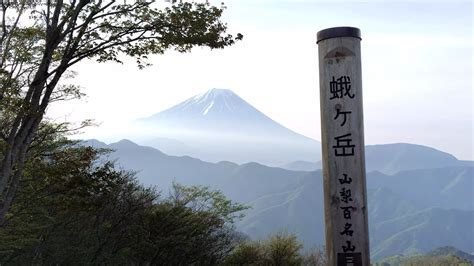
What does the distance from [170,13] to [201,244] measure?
16046mm

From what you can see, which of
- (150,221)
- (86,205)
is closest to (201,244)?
(150,221)

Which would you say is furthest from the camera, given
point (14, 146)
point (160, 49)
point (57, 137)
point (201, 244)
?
point (201, 244)

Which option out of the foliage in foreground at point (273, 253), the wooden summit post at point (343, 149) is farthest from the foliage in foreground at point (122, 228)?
the wooden summit post at point (343, 149)

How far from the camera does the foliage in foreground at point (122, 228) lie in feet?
51.3

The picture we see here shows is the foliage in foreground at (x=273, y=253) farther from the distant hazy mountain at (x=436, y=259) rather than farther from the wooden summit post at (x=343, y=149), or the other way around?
the distant hazy mountain at (x=436, y=259)

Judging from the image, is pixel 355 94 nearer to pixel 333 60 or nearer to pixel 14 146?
pixel 333 60

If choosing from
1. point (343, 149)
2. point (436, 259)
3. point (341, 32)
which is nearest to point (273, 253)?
point (343, 149)

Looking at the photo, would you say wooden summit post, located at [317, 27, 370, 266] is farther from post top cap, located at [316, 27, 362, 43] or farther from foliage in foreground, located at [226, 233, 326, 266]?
foliage in foreground, located at [226, 233, 326, 266]

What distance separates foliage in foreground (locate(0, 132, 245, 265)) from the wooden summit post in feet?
37.6

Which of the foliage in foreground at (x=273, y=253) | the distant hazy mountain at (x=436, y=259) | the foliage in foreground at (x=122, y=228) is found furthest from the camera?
the distant hazy mountain at (x=436, y=259)

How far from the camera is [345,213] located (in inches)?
163

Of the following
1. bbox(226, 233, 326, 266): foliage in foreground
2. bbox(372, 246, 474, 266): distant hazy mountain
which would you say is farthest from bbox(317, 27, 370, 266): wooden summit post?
bbox(372, 246, 474, 266): distant hazy mountain

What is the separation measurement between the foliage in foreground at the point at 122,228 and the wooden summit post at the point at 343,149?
1145cm

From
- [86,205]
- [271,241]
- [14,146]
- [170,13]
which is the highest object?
[170,13]
